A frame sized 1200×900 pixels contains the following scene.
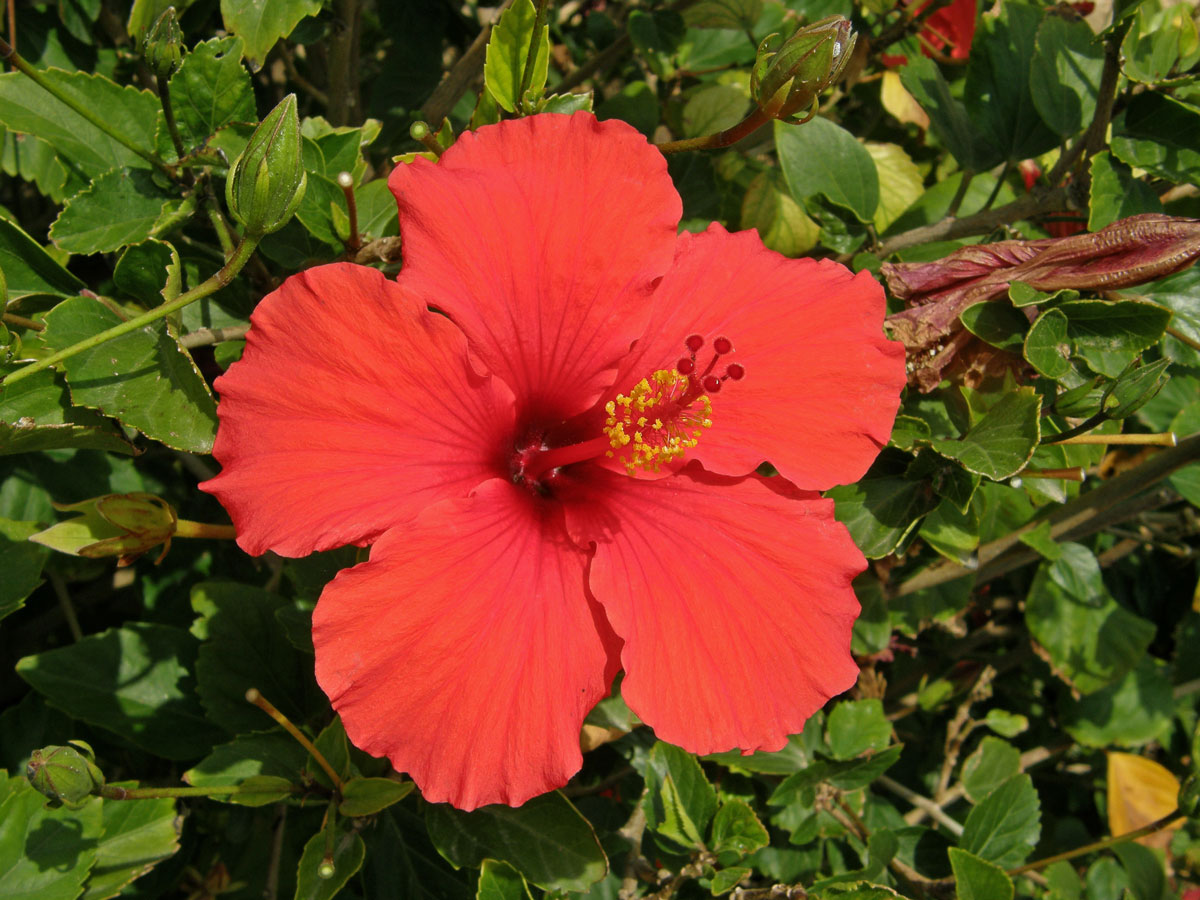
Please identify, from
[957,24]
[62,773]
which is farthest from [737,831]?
[957,24]

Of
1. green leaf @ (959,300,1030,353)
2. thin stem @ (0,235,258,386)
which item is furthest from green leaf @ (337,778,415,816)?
green leaf @ (959,300,1030,353)

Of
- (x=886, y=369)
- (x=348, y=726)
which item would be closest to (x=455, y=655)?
(x=348, y=726)

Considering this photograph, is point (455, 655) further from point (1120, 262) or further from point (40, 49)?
point (40, 49)

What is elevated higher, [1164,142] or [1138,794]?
[1164,142]

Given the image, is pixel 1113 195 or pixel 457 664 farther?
pixel 1113 195

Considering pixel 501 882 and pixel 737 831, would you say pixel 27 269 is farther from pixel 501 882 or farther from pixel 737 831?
pixel 737 831

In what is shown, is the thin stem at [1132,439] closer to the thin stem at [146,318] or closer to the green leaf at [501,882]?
the green leaf at [501,882]

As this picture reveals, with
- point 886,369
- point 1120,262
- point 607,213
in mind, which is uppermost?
point 607,213
